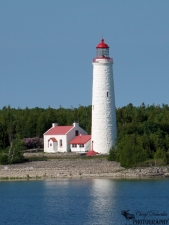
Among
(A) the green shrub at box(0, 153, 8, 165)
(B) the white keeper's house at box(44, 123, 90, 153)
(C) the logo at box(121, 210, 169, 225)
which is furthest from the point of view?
(B) the white keeper's house at box(44, 123, 90, 153)

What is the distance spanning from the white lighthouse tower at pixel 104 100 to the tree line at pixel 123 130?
2.92 feet

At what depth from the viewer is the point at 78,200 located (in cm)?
3931

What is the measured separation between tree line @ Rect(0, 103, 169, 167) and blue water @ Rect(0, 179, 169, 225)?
13.4 feet

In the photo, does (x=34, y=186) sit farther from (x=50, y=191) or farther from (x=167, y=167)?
(x=167, y=167)

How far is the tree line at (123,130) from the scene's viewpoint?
49750 mm

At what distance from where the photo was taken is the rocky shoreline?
47781 millimetres

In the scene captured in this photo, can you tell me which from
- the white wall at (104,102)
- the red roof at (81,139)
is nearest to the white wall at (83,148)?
the red roof at (81,139)

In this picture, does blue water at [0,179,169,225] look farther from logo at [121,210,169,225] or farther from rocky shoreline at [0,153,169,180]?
rocky shoreline at [0,153,169,180]

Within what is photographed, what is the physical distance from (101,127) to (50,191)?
37.5ft

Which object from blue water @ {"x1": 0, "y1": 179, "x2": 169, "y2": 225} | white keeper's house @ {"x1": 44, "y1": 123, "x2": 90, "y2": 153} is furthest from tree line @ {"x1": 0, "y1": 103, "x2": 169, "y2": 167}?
blue water @ {"x1": 0, "y1": 179, "x2": 169, "y2": 225}

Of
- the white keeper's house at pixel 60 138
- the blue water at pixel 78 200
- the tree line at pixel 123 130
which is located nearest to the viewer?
the blue water at pixel 78 200

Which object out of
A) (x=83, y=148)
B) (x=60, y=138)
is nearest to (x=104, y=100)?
(x=83, y=148)

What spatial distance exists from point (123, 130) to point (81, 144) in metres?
3.05

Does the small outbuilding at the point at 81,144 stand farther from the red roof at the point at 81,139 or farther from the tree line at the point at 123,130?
the tree line at the point at 123,130
